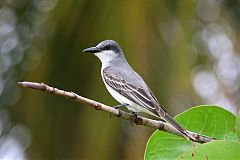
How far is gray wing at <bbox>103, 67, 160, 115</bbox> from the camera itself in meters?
3.28

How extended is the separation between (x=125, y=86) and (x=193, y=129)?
1118 mm

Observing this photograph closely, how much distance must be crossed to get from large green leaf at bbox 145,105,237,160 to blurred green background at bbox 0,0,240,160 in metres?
2.28

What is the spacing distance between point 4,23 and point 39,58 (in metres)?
0.60

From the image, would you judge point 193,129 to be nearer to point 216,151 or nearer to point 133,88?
point 216,151

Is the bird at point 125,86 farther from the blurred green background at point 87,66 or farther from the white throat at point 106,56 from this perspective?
the blurred green background at point 87,66

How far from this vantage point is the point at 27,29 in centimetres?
568

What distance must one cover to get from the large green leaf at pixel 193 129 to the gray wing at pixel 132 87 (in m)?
0.50

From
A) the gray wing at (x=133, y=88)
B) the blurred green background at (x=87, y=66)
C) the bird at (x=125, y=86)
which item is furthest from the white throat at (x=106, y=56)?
the blurred green background at (x=87, y=66)

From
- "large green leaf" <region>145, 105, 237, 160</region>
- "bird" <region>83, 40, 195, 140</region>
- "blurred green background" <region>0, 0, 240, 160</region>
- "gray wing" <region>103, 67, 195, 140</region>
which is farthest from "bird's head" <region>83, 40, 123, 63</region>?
"large green leaf" <region>145, 105, 237, 160</region>

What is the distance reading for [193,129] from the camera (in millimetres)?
2576

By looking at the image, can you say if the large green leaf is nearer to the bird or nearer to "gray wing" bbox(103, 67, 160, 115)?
the bird

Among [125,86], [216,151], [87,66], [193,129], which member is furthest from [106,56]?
[216,151]

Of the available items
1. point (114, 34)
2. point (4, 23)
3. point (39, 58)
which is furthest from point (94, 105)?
point (4, 23)

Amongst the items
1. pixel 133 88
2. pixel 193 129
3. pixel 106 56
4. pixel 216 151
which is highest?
pixel 106 56
